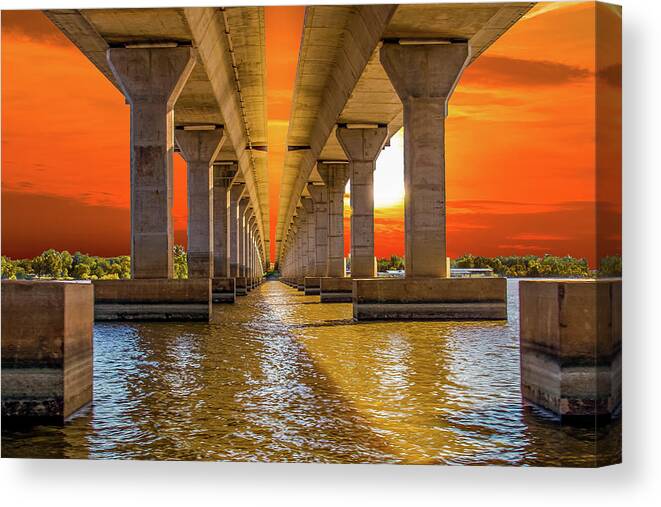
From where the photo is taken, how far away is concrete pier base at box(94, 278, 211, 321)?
74.8 ft

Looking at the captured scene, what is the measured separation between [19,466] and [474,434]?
4.61 metres

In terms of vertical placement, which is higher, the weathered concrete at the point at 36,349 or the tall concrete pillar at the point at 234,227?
the tall concrete pillar at the point at 234,227

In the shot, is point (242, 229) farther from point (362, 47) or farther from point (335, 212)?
point (362, 47)

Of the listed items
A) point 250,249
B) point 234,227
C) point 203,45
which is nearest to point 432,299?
point 203,45

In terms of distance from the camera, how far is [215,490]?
22.1 ft

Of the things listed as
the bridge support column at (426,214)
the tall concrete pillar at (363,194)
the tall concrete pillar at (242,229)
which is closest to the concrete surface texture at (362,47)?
the bridge support column at (426,214)

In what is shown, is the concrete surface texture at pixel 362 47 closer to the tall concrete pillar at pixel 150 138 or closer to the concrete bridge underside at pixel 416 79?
the concrete bridge underside at pixel 416 79

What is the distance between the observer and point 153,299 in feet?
75.4

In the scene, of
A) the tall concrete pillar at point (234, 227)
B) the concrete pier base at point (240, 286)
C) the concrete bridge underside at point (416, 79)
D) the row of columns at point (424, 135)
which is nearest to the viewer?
the concrete bridge underside at point (416, 79)

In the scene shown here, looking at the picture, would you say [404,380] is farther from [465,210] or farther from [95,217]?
[465,210]

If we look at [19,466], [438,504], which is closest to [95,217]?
[19,466]

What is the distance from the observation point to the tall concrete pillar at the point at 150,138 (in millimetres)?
23281

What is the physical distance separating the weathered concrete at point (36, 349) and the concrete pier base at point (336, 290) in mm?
29030

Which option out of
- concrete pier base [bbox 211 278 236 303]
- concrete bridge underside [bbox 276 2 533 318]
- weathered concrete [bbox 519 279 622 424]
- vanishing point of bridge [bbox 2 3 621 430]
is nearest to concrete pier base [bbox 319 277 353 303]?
vanishing point of bridge [bbox 2 3 621 430]
